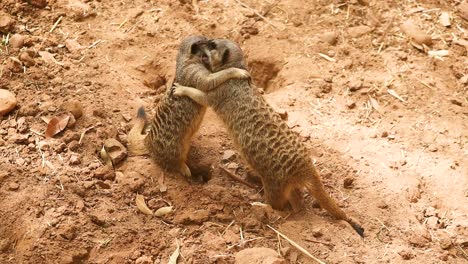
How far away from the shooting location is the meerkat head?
3.00 metres

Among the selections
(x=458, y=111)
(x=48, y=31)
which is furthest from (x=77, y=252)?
(x=458, y=111)

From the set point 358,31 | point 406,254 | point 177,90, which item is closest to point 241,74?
point 177,90

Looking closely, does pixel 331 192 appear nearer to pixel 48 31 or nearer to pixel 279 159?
pixel 279 159

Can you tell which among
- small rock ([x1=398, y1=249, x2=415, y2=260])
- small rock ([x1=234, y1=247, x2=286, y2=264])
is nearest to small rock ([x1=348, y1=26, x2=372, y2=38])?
small rock ([x1=398, y1=249, x2=415, y2=260])

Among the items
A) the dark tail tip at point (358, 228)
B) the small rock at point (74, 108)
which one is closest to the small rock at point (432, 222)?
the dark tail tip at point (358, 228)

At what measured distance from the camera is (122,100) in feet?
10.8

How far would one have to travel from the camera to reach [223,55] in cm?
300

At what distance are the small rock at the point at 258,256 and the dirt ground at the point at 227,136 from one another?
7cm

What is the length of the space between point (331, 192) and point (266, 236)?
20.0 inches

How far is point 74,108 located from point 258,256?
1.30 metres

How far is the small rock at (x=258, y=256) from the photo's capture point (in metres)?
2.43

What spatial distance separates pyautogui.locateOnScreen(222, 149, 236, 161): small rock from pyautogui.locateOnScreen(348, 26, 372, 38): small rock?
134cm

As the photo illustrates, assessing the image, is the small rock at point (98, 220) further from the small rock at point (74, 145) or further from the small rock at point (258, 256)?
the small rock at point (258, 256)

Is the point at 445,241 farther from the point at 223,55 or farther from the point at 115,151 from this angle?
the point at 115,151
